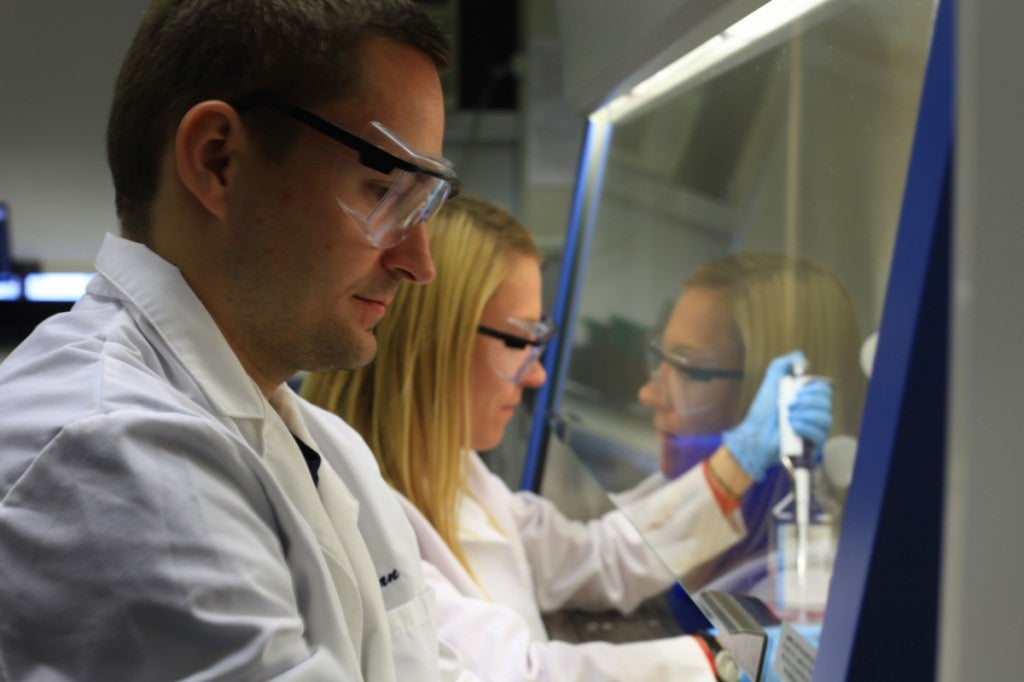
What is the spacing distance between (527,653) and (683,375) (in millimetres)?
464

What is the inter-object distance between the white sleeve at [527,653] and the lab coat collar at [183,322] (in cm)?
56

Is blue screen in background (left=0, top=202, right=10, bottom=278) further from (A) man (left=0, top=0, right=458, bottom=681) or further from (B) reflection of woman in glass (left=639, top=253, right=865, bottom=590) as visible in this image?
(A) man (left=0, top=0, right=458, bottom=681)

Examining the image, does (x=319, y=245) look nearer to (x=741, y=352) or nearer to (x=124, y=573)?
(x=124, y=573)

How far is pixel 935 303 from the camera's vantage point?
0.62 metres

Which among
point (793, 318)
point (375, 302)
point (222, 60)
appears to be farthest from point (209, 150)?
point (793, 318)

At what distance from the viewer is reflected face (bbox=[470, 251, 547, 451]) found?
1.69 meters

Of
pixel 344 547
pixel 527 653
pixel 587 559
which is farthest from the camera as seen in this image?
pixel 587 559

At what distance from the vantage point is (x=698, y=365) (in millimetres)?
1387

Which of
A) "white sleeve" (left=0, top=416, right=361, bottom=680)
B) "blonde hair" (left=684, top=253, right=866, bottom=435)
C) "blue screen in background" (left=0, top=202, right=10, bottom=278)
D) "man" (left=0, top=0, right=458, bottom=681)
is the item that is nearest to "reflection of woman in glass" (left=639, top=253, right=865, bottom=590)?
"blonde hair" (left=684, top=253, right=866, bottom=435)

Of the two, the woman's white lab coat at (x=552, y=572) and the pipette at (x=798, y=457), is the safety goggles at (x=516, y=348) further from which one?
the pipette at (x=798, y=457)

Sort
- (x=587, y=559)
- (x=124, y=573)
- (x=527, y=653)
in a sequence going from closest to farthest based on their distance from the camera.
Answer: (x=124, y=573) < (x=527, y=653) < (x=587, y=559)

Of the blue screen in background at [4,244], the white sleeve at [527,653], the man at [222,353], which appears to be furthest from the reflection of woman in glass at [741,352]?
the blue screen in background at [4,244]

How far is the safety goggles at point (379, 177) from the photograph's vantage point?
879 mm

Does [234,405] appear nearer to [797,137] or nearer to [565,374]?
[797,137]
